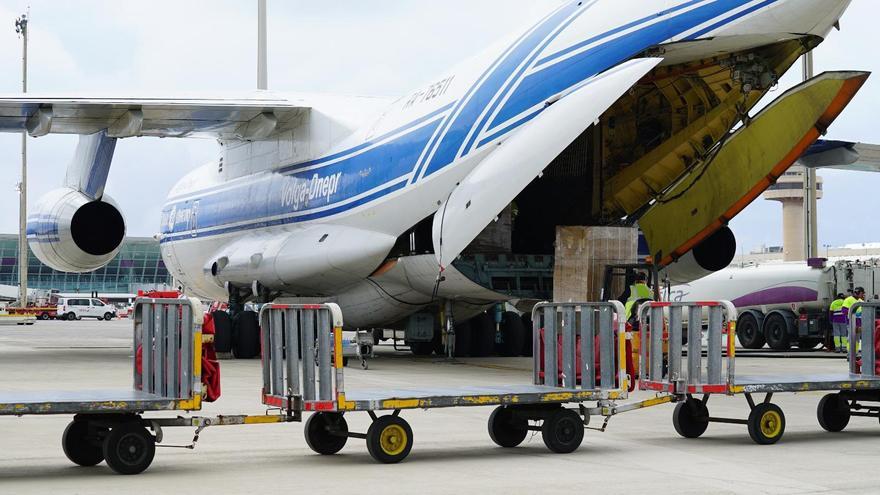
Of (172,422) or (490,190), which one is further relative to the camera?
(490,190)

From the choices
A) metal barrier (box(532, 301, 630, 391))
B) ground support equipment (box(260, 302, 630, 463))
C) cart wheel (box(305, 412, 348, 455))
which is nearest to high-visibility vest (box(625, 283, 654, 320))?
ground support equipment (box(260, 302, 630, 463))

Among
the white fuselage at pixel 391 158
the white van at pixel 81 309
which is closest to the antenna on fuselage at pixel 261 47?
the white fuselage at pixel 391 158

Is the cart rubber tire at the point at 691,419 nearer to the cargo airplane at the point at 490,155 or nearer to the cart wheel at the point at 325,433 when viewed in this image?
the cart wheel at the point at 325,433

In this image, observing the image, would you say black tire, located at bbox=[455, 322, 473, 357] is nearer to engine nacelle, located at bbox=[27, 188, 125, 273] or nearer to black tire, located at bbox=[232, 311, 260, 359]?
black tire, located at bbox=[232, 311, 260, 359]

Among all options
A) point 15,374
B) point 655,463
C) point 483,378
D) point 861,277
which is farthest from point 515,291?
point 861,277

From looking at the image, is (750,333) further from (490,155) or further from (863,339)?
(863,339)

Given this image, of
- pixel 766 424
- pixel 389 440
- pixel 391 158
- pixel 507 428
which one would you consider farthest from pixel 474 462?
pixel 391 158

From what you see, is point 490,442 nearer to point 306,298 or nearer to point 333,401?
point 333,401

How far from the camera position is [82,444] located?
8641 millimetres

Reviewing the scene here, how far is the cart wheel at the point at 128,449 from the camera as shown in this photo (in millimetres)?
8234

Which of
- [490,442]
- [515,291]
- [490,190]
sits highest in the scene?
[490,190]

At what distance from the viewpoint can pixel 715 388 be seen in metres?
9.90

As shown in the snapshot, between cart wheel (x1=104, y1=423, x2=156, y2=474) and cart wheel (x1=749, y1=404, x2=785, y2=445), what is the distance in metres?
4.72

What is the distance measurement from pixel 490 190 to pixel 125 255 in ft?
266
